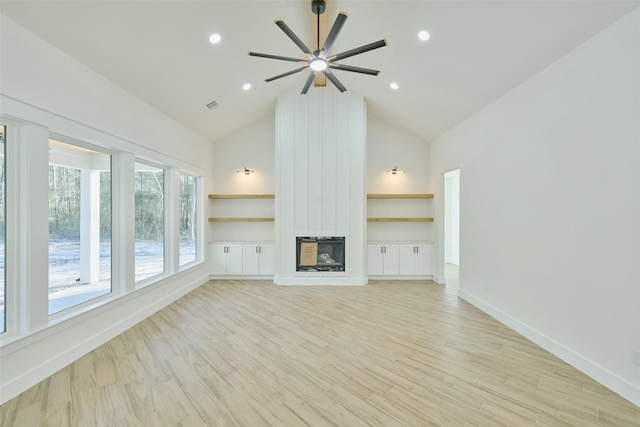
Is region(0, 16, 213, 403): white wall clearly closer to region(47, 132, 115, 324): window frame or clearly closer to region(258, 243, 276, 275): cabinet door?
region(47, 132, 115, 324): window frame

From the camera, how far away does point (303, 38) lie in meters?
4.02

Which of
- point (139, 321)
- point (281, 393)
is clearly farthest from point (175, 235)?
point (281, 393)

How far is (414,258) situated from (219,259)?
4.35m

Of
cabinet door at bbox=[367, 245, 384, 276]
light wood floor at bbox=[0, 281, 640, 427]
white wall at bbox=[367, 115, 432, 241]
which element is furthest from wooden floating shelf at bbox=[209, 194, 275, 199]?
light wood floor at bbox=[0, 281, 640, 427]

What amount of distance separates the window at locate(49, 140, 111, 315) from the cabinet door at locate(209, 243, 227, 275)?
2577mm

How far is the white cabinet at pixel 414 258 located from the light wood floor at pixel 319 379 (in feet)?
6.98

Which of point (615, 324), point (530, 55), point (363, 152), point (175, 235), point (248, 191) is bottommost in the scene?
point (615, 324)

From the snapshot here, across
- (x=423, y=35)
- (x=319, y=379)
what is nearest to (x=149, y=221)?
(x=319, y=379)

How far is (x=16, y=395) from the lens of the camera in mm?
2133

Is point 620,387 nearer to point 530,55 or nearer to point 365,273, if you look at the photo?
point 530,55

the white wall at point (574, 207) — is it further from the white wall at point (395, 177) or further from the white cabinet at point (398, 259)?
the white wall at point (395, 177)

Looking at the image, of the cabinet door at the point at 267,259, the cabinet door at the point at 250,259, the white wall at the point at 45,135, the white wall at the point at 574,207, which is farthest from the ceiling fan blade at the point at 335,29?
the cabinet door at the point at 250,259

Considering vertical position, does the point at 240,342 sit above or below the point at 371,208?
below

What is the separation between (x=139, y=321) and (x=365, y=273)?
3.94m
